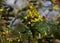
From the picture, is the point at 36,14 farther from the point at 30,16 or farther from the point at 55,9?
the point at 55,9

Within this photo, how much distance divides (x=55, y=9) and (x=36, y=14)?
0.69ft

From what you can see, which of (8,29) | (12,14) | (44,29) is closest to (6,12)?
(12,14)

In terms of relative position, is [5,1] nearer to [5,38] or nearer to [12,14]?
[12,14]

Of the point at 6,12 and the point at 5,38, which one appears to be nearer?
the point at 5,38

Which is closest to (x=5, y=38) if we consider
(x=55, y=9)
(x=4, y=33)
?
(x=4, y=33)

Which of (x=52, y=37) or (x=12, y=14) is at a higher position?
(x=12, y=14)

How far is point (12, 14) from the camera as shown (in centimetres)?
129

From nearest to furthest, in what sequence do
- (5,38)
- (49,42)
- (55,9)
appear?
(5,38), (49,42), (55,9)

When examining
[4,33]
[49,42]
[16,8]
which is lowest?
[49,42]

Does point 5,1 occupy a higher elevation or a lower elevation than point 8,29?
higher

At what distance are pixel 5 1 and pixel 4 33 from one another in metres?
0.28

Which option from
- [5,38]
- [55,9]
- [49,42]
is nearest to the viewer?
[5,38]

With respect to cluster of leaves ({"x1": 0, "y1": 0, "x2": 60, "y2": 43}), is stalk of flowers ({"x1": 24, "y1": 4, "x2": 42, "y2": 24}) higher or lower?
higher

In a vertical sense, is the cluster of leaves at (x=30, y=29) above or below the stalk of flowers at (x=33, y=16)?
below
